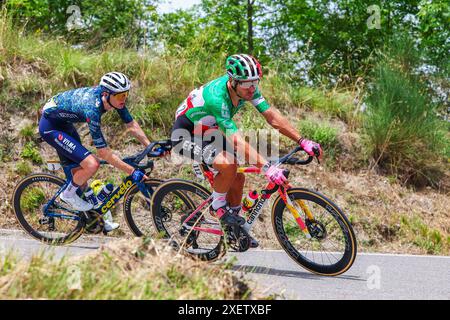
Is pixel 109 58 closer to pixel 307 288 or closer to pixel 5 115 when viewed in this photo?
pixel 5 115

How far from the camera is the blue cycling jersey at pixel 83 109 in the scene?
7090 millimetres

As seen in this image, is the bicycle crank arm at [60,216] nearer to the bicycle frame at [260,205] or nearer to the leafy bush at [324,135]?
the bicycle frame at [260,205]

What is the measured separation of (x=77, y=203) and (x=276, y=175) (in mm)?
2676

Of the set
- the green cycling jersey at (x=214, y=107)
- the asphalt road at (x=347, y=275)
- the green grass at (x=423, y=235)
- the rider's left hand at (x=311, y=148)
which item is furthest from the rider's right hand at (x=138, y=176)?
Result: the green grass at (x=423, y=235)

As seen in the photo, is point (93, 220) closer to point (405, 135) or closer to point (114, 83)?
point (114, 83)

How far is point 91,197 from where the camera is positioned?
7.85m

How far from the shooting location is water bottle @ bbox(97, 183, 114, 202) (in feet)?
25.6

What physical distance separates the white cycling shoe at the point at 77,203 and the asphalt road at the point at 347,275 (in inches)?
20.2

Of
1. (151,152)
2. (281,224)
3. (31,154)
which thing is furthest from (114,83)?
(31,154)

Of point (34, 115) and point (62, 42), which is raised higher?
point (62, 42)

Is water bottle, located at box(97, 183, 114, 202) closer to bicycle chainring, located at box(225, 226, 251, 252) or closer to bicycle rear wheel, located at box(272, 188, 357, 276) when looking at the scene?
bicycle chainring, located at box(225, 226, 251, 252)
